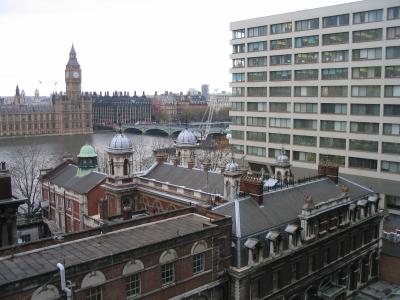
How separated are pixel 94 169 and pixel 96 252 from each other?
34287 mm

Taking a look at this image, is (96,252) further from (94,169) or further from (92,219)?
(94,169)

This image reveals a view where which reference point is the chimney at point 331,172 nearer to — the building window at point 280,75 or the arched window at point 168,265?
the arched window at point 168,265

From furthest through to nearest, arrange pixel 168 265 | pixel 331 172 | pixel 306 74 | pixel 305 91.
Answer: pixel 305 91 → pixel 306 74 → pixel 331 172 → pixel 168 265

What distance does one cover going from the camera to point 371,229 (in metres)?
42.6

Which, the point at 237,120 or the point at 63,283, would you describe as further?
the point at 237,120

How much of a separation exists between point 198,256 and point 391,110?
1562 inches

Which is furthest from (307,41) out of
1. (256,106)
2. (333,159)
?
(333,159)

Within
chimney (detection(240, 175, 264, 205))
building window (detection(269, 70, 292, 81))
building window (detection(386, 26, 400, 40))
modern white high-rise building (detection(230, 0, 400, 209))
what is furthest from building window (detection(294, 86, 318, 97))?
chimney (detection(240, 175, 264, 205))

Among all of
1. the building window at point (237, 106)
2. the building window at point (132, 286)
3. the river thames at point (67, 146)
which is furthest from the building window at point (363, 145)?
the river thames at point (67, 146)

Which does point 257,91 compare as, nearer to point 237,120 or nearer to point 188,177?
point 237,120

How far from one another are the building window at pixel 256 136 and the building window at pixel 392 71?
73.1 feet

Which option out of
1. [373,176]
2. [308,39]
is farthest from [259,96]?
[373,176]

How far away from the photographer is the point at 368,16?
190 ft

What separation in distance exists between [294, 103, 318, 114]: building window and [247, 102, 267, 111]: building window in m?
6.20
